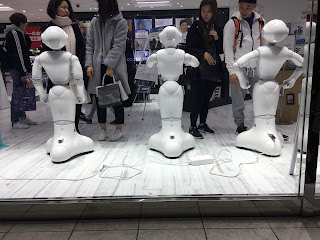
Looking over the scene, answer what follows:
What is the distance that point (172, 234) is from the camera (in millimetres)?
1697

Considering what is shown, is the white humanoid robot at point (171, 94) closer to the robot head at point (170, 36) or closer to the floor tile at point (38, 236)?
the robot head at point (170, 36)

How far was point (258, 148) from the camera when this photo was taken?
2797 mm

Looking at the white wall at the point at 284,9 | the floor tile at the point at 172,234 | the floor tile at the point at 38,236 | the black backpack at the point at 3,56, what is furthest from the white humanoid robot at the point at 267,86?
the black backpack at the point at 3,56

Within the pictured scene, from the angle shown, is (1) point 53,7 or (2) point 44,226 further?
(1) point 53,7

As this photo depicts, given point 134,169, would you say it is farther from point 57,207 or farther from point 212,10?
point 212,10

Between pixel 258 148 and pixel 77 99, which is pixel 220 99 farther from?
pixel 77 99

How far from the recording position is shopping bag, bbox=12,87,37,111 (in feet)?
9.04

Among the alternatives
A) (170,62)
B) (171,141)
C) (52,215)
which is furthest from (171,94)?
(52,215)

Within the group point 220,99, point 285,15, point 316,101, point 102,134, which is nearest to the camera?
point 316,101

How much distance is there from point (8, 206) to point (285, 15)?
242 centimetres

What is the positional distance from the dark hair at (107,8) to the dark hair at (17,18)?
2.51ft

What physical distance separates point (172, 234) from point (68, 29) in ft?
6.83

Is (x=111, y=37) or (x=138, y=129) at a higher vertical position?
(x=111, y=37)

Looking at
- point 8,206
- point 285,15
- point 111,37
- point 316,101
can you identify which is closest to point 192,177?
point 316,101
